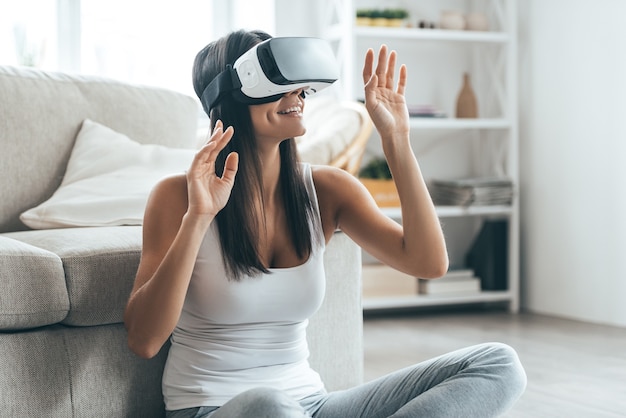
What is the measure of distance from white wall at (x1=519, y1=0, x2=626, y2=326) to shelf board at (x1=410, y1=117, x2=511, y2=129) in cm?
21

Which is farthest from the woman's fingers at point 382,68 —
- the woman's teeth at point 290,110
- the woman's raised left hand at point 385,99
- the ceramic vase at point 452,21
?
the ceramic vase at point 452,21

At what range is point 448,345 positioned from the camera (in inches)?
126

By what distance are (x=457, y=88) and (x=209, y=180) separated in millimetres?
3095

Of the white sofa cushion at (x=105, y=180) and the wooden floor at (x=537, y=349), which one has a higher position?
the white sofa cushion at (x=105, y=180)

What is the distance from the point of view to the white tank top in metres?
1.46

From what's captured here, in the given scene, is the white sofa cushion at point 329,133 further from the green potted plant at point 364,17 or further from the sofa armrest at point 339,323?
the green potted plant at point 364,17

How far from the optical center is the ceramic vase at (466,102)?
163 inches

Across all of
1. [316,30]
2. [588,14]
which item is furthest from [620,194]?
[316,30]

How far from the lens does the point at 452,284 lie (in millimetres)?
3988

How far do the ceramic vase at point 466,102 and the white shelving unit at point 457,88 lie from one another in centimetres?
7

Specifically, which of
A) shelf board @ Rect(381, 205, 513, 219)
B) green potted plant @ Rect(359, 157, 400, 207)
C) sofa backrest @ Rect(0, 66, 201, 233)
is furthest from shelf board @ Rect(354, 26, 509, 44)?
sofa backrest @ Rect(0, 66, 201, 233)

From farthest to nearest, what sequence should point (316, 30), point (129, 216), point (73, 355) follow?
1. point (316, 30)
2. point (129, 216)
3. point (73, 355)

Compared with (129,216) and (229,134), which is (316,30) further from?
(229,134)

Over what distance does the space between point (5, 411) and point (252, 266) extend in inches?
20.1
